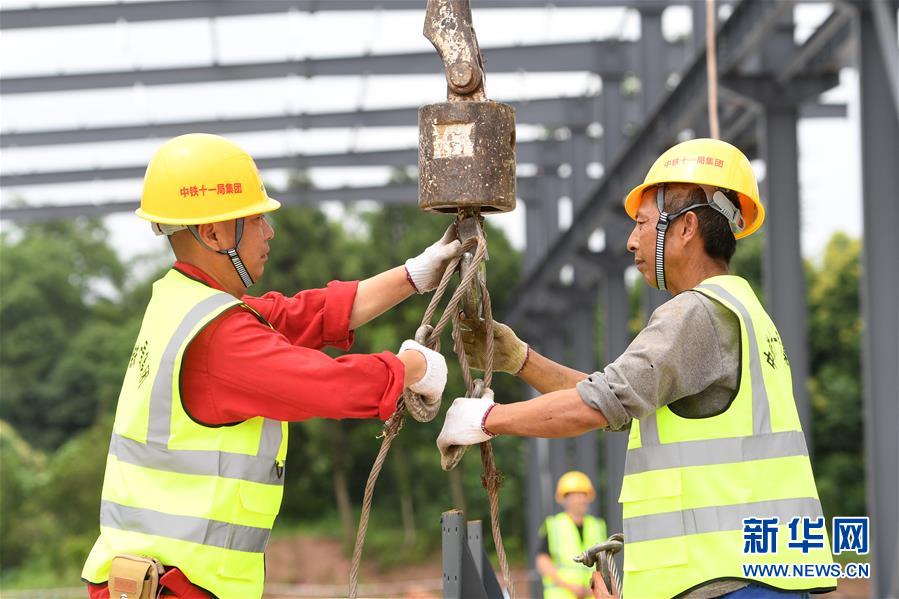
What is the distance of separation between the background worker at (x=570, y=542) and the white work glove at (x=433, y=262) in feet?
18.2

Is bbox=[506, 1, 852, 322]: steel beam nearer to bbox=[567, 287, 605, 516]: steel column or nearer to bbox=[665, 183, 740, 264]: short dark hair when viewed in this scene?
bbox=[567, 287, 605, 516]: steel column

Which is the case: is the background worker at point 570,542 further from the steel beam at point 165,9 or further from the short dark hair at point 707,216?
the steel beam at point 165,9

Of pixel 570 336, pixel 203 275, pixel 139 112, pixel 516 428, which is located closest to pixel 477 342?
pixel 516 428

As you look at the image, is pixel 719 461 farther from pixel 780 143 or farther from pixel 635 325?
pixel 635 325

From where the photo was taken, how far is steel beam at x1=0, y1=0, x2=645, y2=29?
1438 centimetres

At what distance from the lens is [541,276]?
22.6 metres

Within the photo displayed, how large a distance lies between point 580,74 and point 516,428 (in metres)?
13.9

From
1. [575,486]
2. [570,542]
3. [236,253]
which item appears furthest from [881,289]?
[236,253]

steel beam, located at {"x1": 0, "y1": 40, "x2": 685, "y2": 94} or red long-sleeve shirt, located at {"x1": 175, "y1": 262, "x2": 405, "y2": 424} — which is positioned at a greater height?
steel beam, located at {"x1": 0, "y1": 40, "x2": 685, "y2": 94}

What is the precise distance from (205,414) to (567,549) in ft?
22.4

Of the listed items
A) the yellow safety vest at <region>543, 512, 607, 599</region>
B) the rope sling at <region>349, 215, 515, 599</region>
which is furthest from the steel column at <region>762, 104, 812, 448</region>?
the rope sling at <region>349, 215, 515, 599</region>

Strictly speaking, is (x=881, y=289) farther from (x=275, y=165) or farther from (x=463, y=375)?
(x=275, y=165)

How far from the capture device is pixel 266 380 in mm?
3537

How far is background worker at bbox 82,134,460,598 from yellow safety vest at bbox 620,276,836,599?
86cm
